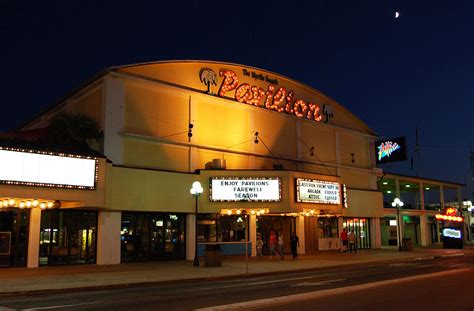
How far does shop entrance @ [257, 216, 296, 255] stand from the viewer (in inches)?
1415

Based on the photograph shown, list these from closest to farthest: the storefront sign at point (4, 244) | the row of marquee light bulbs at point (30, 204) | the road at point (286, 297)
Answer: the road at point (286, 297)
the row of marquee light bulbs at point (30, 204)
the storefront sign at point (4, 244)

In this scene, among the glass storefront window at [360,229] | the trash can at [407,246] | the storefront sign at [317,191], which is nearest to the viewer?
the storefront sign at [317,191]

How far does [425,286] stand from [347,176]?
28.6 metres

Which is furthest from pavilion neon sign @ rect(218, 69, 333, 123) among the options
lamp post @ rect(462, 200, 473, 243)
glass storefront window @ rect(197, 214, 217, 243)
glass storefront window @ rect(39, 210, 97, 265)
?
lamp post @ rect(462, 200, 473, 243)

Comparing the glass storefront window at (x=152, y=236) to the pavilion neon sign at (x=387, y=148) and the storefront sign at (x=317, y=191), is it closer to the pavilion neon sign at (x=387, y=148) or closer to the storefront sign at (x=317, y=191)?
the storefront sign at (x=317, y=191)

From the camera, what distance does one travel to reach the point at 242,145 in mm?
35719

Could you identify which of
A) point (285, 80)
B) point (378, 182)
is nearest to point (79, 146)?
point (285, 80)

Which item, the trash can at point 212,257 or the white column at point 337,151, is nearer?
the trash can at point 212,257

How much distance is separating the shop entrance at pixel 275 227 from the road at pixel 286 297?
17.5m

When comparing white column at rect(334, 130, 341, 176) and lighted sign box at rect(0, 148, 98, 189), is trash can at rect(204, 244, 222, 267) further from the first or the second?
white column at rect(334, 130, 341, 176)

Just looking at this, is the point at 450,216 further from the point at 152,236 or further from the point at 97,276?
the point at 97,276

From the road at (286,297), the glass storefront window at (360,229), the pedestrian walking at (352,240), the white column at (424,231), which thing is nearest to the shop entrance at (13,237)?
the road at (286,297)

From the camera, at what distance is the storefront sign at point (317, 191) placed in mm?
33562

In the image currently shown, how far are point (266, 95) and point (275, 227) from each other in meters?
10.1
